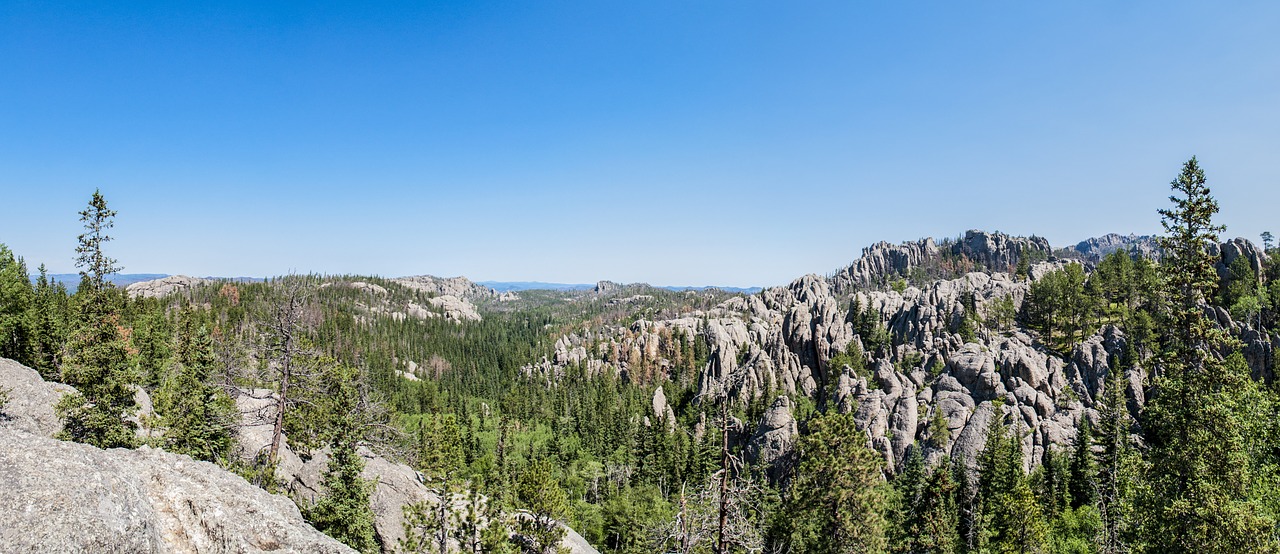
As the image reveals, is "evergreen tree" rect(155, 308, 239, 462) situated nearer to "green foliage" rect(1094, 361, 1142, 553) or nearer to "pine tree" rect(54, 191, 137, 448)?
"pine tree" rect(54, 191, 137, 448)

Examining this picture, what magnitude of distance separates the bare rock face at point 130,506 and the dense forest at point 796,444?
793cm

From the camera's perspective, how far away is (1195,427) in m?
15.8

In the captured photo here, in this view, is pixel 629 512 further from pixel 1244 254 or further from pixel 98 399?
pixel 1244 254

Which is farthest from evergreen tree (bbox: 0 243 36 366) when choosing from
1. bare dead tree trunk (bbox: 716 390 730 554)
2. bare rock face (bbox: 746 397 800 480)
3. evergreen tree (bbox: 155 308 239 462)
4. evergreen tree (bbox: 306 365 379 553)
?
bare rock face (bbox: 746 397 800 480)

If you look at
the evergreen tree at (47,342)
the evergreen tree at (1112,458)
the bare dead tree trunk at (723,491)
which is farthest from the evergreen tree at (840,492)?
the evergreen tree at (47,342)

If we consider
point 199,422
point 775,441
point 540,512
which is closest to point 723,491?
point 540,512

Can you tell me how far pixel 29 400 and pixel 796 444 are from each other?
36750 millimetres

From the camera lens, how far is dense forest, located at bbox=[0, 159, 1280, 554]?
653 inches

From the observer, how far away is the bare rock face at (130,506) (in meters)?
8.46

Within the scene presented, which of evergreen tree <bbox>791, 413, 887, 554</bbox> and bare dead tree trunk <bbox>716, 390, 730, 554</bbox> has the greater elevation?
bare dead tree trunk <bbox>716, 390, 730, 554</bbox>

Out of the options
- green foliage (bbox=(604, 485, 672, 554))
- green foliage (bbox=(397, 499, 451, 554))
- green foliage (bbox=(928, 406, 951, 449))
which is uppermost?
green foliage (bbox=(397, 499, 451, 554))

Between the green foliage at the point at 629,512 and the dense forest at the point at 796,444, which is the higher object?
the dense forest at the point at 796,444

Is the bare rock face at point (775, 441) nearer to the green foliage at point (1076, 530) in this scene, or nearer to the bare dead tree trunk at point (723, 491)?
the green foliage at point (1076, 530)

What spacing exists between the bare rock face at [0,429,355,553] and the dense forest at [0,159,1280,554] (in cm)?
793
